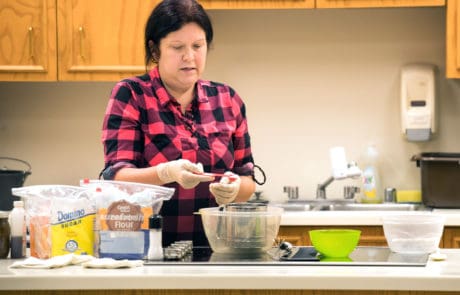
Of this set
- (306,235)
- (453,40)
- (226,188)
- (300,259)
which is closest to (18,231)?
(226,188)

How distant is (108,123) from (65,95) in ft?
5.56

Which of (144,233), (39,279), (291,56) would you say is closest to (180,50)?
(144,233)

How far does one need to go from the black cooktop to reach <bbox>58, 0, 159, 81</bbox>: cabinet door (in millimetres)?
1675

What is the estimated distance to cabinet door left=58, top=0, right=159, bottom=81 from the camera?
366cm

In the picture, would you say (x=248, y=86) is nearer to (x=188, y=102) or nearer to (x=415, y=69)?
(x=415, y=69)

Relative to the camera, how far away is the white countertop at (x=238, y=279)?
1.74 meters

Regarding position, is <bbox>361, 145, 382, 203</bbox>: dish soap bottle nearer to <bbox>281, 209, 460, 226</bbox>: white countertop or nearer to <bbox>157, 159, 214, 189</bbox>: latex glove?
<bbox>281, 209, 460, 226</bbox>: white countertop

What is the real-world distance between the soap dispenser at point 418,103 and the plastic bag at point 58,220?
2.10 m

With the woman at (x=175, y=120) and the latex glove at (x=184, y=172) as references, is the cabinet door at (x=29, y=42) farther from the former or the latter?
the latex glove at (x=184, y=172)

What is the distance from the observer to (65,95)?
13.1ft

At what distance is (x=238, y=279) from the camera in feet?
5.77

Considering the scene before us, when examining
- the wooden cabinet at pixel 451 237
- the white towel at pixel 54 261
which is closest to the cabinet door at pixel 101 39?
the wooden cabinet at pixel 451 237

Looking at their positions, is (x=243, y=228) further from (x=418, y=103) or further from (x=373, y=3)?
(x=418, y=103)

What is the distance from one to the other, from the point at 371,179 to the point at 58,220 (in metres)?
2.10
